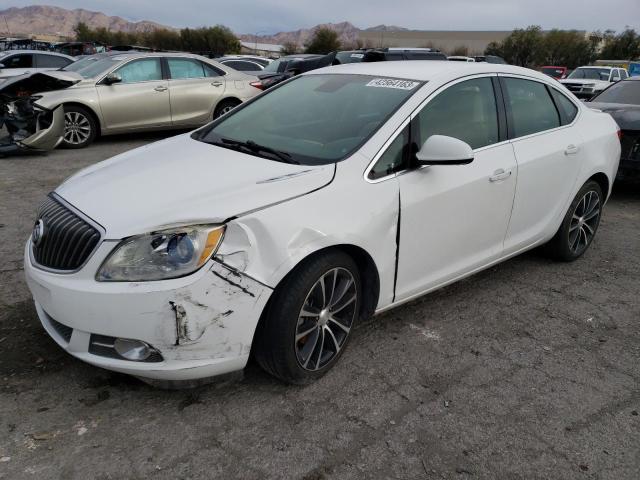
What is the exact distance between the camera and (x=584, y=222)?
4.48 meters

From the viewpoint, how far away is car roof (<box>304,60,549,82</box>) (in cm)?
334

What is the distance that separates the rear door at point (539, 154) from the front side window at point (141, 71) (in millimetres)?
7277

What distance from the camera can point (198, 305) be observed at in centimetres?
228

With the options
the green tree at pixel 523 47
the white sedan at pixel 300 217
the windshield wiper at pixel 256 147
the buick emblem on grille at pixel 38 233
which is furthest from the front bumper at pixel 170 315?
the green tree at pixel 523 47

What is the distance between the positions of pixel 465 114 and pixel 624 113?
442cm

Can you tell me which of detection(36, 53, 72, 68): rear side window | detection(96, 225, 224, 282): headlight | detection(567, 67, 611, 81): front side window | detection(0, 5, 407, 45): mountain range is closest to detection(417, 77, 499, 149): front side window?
detection(96, 225, 224, 282): headlight

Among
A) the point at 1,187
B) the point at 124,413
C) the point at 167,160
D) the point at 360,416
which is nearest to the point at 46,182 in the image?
the point at 1,187

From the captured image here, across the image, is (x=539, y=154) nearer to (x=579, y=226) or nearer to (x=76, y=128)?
(x=579, y=226)

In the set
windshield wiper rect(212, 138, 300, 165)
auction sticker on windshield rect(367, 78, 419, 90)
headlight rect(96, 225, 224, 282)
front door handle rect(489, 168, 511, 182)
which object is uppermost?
auction sticker on windshield rect(367, 78, 419, 90)

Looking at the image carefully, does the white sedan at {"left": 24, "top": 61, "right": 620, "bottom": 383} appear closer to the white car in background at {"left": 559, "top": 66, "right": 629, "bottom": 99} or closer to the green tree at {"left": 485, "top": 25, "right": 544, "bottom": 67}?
the white car in background at {"left": 559, "top": 66, "right": 629, "bottom": 99}

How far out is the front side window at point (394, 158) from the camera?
2838 mm

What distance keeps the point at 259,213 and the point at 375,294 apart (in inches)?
35.7

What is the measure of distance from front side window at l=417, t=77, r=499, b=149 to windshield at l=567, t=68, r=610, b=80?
19265mm

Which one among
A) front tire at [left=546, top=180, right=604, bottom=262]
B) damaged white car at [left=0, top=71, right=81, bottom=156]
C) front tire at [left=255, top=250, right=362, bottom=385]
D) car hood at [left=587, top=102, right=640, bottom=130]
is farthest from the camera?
damaged white car at [left=0, top=71, right=81, bottom=156]
